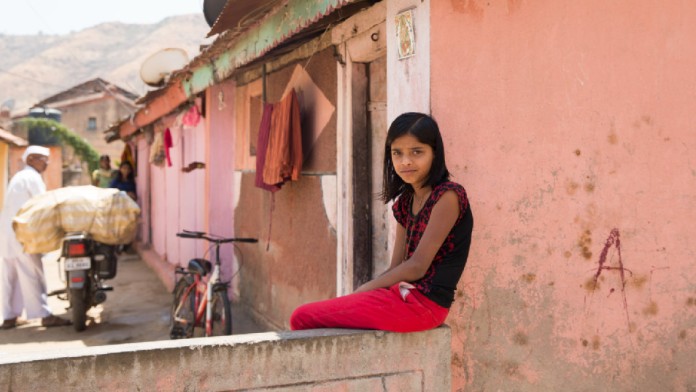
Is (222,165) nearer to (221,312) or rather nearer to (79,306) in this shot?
(79,306)

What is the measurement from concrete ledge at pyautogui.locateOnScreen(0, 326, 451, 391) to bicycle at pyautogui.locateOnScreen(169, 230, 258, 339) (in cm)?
284

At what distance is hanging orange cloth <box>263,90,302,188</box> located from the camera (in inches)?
197

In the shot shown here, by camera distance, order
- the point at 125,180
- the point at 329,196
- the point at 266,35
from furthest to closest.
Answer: the point at 125,180 < the point at 329,196 < the point at 266,35

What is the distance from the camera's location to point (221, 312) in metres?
5.55

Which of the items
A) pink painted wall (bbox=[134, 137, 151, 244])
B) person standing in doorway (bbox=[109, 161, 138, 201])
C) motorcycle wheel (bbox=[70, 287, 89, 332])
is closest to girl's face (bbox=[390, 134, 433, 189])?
motorcycle wheel (bbox=[70, 287, 89, 332])

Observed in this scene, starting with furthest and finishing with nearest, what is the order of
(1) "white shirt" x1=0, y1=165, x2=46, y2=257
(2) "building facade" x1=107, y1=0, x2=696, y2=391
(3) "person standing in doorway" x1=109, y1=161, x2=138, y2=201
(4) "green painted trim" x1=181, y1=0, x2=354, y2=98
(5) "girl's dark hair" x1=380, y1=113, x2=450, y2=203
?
(3) "person standing in doorway" x1=109, y1=161, x2=138, y2=201 < (1) "white shirt" x1=0, y1=165, x2=46, y2=257 < (4) "green painted trim" x1=181, y1=0, x2=354, y2=98 < (2) "building facade" x1=107, y1=0, x2=696, y2=391 < (5) "girl's dark hair" x1=380, y1=113, x2=450, y2=203

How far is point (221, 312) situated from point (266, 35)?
7.61ft

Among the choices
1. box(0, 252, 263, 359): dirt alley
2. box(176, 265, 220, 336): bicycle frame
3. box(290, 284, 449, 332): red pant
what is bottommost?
box(0, 252, 263, 359): dirt alley

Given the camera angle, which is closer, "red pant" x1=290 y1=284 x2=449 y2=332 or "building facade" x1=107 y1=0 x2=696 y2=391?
"red pant" x1=290 y1=284 x2=449 y2=332

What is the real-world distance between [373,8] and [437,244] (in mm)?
1863

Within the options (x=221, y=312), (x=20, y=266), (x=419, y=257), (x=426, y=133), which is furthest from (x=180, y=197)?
(x=419, y=257)

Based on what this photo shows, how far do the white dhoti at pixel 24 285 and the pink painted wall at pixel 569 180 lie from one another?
534 cm

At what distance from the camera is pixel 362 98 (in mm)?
4492

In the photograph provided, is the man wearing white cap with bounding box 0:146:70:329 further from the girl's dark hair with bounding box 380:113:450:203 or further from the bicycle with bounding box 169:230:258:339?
the girl's dark hair with bounding box 380:113:450:203
